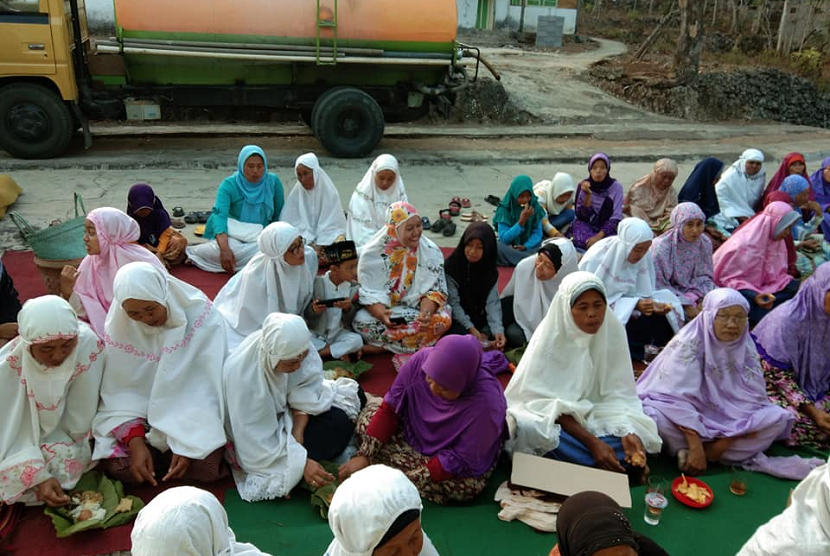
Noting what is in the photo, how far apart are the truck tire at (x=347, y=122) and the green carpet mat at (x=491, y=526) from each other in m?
6.35

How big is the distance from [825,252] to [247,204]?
17.0 feet

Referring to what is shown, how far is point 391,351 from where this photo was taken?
4.28 m

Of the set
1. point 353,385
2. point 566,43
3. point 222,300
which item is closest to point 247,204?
point 222,300

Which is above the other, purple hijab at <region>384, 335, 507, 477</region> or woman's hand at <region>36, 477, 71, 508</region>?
purple hijab at <region>384, 335, 507, 477</region>

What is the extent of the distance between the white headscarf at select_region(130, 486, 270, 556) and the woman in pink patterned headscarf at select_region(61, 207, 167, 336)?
7.47 feet

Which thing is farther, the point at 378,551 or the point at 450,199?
the point at 450,199

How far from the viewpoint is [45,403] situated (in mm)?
2705

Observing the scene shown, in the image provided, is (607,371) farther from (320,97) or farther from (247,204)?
(320,97)

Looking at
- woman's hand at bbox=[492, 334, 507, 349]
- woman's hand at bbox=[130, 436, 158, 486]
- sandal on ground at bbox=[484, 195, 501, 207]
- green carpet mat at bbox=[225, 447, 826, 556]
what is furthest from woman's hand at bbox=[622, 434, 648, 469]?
sandal on ground at bbox=[484, 195, 501, 207]

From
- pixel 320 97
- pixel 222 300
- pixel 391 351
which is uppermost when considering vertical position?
pixel 320 97

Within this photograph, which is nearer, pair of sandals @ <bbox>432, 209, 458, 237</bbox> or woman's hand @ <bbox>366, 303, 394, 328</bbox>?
woman's hand @ <bbox>366, 303, 394, 328</bbox>

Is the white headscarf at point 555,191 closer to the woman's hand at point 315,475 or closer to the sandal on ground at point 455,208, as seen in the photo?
the sandal on ground at point 455,208

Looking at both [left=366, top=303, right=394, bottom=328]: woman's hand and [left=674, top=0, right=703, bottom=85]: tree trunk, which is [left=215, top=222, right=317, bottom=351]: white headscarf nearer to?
[left=366, top=303, right=394, bottom=328]: woman's hand

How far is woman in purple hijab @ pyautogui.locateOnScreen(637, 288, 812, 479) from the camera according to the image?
10.5ft
